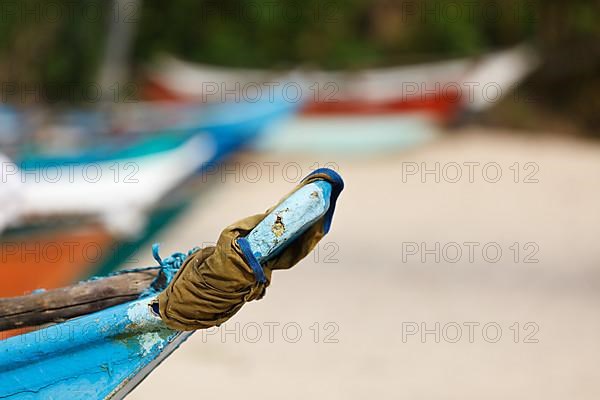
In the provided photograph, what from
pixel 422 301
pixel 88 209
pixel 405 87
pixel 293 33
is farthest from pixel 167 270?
pixel 293 33

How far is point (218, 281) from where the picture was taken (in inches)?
88.5

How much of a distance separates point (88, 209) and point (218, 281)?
5117mm

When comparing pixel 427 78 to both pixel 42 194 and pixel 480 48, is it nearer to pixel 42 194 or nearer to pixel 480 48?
pixel 480 48

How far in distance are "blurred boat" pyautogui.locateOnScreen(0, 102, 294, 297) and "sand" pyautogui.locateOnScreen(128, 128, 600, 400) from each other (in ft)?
1.93

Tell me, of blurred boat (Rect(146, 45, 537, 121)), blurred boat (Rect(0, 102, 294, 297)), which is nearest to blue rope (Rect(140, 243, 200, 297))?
blurred boat (Rect(0, 102, 294, 297))

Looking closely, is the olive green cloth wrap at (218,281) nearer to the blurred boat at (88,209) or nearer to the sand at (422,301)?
the sand at (422,301)

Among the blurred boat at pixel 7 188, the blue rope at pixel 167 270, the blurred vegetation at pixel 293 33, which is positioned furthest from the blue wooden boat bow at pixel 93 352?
the blurred vegetation at pixel 293 33

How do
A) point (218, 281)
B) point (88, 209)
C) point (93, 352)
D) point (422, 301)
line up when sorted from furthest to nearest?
point (88, 209) < point (422, 301) < point (93, 352) < point (218, 281)

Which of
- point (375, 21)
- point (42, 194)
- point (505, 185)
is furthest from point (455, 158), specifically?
point (375, 21)

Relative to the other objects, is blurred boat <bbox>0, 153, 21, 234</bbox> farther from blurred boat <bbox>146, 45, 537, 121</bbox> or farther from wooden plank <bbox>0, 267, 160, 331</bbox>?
blurred boat <bbox>146, 45, 537, 121</bbox>

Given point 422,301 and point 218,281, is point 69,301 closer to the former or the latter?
point 218,281

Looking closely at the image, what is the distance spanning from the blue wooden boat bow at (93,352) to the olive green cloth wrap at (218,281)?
49mm

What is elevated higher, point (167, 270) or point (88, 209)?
point (88, 209)

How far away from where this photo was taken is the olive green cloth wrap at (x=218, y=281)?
2229 millimetres
